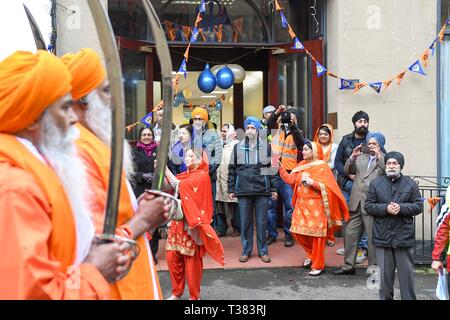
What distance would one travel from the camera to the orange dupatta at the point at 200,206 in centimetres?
529

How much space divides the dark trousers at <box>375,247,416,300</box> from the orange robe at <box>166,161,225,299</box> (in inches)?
61.0

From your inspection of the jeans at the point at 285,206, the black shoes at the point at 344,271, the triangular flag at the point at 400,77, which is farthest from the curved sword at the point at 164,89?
the triangular flag at the point at 400,77

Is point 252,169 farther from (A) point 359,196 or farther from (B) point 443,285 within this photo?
(B) point 443,285

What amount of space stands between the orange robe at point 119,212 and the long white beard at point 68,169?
5.2 inches

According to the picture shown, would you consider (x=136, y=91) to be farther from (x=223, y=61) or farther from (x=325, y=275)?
(x=325, y=275)

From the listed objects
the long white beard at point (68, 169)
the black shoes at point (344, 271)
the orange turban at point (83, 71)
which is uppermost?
the orange turban at point (83, 71)

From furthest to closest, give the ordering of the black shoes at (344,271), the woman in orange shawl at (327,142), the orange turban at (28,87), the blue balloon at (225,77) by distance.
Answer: the blue balloon at (225,77)
the woman in orange shawl at (327,142)
the black shoes at (344,271)
the orange turban at (28,87)

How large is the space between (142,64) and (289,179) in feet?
11.1

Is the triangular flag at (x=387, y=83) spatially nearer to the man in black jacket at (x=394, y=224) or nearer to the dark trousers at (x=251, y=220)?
the dark trousers at (x=251, y=220)

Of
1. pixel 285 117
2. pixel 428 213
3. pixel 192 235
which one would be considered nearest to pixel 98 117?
pixel 192 235

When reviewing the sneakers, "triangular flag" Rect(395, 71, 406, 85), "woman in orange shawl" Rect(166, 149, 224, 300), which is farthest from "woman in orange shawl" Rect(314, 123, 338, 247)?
"woman in orange shawl" Rect(166, 149, 224, 300)

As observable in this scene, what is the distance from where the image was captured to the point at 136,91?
328 inches

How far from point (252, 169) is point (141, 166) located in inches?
55.4
